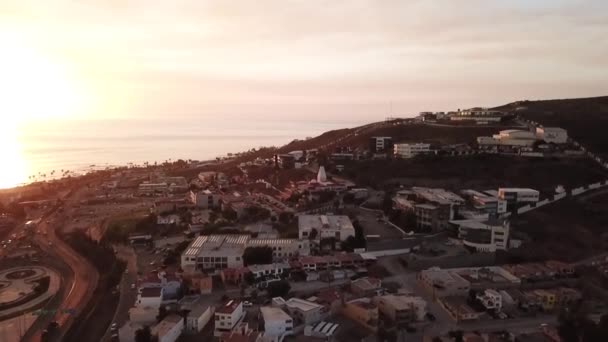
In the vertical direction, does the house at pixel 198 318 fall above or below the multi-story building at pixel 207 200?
below

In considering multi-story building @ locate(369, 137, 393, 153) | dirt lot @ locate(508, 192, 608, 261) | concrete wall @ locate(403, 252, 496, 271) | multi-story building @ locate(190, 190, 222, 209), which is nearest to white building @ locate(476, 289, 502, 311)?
concrete wall @ locate(403, 252, 496, 271)

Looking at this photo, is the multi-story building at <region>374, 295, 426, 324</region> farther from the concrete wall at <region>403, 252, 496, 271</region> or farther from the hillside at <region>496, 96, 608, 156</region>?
the hillside at <region>496, 96, 608, 156</region>

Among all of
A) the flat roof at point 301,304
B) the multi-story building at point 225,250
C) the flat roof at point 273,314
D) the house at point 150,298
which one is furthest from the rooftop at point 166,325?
the multi-story building at point 225,250

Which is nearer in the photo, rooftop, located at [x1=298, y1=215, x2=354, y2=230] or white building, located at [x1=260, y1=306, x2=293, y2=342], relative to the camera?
white building, located at [x1=260, y1=306, x2=293, y2=342]

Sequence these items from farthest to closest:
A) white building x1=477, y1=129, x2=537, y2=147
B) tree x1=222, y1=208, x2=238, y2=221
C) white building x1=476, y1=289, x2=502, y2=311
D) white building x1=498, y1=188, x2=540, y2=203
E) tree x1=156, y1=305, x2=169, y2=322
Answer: white building x1=477, y1=129, x2=537, y2=147, tree x1=222, y1=208, x2=238, y2=221, white building x1=498, y1=188, x2=540, y2=203, white building x1=476, y1=289, x2=502, y2=311, tree x1=156, y1=305, x2=169, y2=322

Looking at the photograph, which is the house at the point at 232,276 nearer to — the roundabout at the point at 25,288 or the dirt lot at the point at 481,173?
the roundabout at the point at 25,288

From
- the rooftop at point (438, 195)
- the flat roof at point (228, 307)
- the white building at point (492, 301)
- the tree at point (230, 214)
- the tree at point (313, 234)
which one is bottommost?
A: the white building at point (492, 301)

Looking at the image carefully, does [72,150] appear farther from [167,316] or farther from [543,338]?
[543,338]
